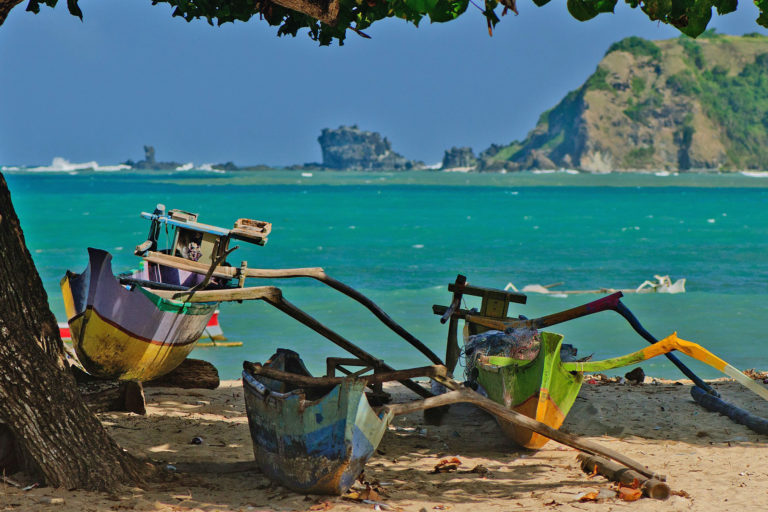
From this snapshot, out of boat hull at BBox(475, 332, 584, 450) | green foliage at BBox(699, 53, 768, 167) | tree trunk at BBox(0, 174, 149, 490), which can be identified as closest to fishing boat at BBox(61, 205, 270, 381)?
tree trunk at BBox(0, 174, 149, 490)

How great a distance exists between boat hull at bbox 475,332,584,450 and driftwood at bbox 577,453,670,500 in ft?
1.38

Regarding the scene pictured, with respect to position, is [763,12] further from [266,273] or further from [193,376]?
[193,376]

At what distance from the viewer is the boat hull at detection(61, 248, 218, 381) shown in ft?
25.0

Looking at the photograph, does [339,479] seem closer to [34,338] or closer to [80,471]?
[80,471]

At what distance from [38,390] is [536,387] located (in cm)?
366

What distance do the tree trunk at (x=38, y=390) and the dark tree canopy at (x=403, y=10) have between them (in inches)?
62.4

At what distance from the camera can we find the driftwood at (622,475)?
5.77 meters

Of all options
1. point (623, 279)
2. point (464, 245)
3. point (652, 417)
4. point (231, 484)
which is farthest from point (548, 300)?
point (464, 245)

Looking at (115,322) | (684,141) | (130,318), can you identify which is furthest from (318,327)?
(684,141)

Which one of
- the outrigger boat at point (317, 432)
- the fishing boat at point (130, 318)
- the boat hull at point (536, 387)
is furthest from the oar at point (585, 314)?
the fishing boat at point (130, 318)

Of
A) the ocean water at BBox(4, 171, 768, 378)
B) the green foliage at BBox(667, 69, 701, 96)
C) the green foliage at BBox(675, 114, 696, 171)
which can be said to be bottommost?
the ocean water at BBox(4, 171, 768, 378)

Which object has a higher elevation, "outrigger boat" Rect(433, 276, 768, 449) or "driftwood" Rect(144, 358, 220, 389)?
"outrigger boat" Rect(433, 276, 768, 449)

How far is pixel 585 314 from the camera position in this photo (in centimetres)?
702

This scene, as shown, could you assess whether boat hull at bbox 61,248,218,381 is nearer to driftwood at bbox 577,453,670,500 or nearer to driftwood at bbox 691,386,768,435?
driftwood at bbox 577,453,670,500
